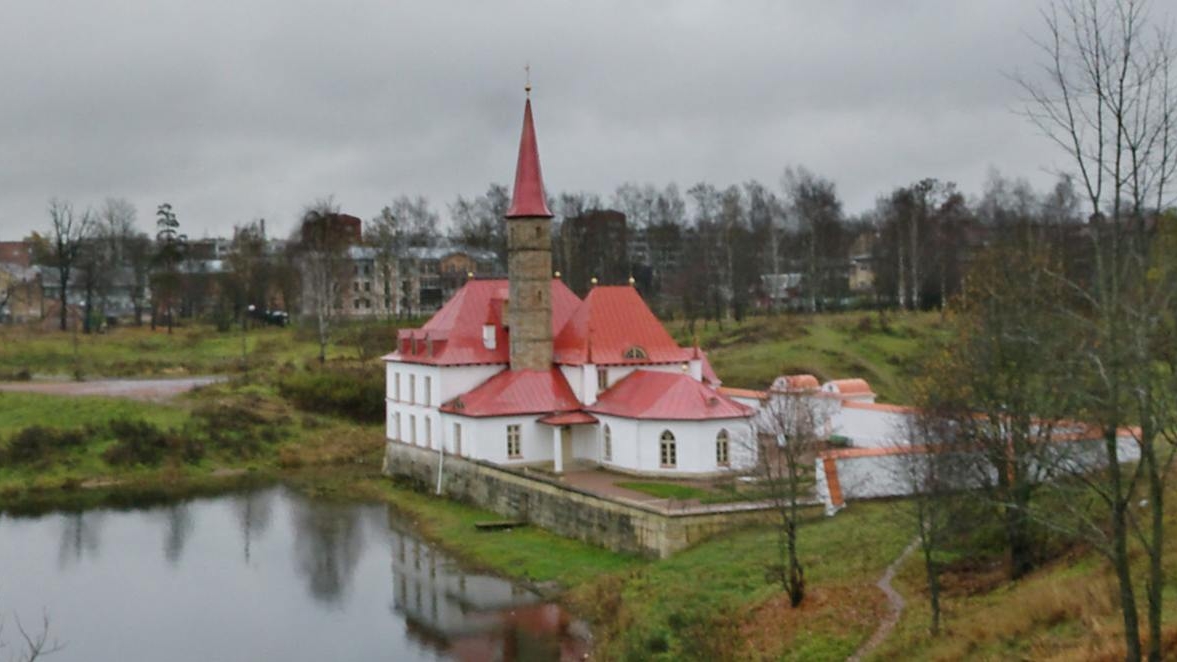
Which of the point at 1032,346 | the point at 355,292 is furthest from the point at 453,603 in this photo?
the point at 355,292

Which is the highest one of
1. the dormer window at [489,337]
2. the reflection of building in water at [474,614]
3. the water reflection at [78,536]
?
the dormer window at [489,337]

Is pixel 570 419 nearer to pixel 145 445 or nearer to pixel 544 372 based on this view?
pixel 544 372

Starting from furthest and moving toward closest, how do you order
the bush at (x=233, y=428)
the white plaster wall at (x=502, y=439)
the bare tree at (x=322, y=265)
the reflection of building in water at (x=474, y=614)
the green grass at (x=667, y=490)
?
the bare tree at (x=322, y=265) → the bush at (x=233, y=428) → the white plaster wall at (x=502, y=439) → the green grass at (x=667, y=490) → the reflection of building in water at (x=474, y=614)

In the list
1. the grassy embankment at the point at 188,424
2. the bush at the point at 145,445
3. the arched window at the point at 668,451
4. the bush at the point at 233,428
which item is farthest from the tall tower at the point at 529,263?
the bush at the point at 145,445

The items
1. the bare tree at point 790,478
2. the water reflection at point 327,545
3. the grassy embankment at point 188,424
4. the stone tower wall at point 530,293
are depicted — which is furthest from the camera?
the grassy embankment at point 188,424

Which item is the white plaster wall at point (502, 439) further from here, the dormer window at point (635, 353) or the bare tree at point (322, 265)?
the bare tree at point (322, 265)

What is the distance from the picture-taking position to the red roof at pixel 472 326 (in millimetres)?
35906

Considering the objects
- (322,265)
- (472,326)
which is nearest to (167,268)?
(322,265)

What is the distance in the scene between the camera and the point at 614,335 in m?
34.5

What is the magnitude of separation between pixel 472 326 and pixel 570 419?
558 cm

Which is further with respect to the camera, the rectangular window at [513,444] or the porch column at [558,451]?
the rectangular window at [513,444]

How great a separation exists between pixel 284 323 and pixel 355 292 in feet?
23.0

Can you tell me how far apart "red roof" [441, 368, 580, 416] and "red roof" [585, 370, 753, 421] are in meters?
1.29

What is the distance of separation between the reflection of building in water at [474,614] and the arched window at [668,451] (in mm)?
6423
